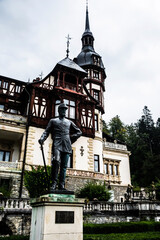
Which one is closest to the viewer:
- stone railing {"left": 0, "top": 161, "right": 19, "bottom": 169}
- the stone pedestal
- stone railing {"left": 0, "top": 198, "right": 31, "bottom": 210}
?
the stone pedestal

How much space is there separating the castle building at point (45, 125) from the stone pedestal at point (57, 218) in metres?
14.6

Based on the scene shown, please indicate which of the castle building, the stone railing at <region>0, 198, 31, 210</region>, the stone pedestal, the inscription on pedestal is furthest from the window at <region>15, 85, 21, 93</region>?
the inscription on pedestal

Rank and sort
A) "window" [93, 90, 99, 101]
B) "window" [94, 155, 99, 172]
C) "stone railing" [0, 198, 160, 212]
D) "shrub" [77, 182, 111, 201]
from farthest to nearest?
"window" [93, 90, 99, 101]
"window" [94, 155, 99, 172]
"shrub" [77, 182, 111, 201]
"stone railing" [0, 198, 160, 212]

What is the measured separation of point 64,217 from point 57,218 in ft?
0.67

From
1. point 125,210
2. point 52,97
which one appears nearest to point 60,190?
point 125,210

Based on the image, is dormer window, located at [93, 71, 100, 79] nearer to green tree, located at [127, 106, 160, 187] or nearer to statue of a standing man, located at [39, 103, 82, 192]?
green tree, located at [127, 106, 160, 187]

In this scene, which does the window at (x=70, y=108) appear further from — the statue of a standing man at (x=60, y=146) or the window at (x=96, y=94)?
the statue of a standing man at (x=60, y=146)

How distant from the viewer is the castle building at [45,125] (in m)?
21.1

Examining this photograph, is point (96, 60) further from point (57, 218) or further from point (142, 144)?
point (57, 218)

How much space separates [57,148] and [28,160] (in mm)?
14859

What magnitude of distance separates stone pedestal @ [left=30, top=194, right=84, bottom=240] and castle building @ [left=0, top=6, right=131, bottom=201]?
14606mm

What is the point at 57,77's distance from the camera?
991 inches

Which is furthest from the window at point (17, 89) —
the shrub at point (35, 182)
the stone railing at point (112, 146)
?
the stone railing at point (112, 146)

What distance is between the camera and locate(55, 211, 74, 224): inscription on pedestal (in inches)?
223
